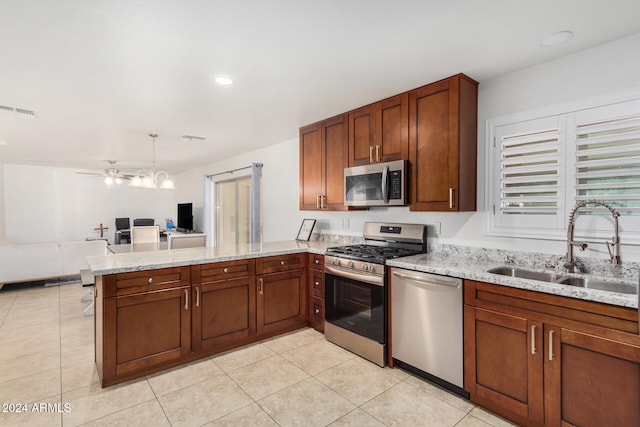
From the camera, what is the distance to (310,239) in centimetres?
425

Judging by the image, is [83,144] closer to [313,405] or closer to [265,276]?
[265,276]

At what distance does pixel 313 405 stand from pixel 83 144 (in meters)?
5.20

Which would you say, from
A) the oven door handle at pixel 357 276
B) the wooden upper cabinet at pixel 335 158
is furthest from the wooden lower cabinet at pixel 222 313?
the wooden upper cabinet at pixel 335 158

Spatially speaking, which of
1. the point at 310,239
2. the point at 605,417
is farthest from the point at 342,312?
the point at 605,417

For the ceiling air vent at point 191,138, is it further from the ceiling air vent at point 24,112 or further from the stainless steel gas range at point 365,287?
the stainless steel gas range at point 365,287

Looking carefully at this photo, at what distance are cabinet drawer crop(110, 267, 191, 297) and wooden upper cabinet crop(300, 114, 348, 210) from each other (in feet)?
5.54

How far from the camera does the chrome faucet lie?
6.41 feet

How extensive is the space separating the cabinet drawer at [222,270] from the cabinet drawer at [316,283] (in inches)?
26.9

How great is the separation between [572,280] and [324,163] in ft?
8.11

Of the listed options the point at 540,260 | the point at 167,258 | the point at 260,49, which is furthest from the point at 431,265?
the point at 167,258

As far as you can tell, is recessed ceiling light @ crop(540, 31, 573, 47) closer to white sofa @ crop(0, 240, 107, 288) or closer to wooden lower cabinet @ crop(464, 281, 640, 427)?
wooden lower cabinet @ crop(464, 281, 640, 427)

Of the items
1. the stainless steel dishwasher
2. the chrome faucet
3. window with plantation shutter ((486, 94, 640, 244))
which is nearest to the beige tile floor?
the stainless steel dishwasher

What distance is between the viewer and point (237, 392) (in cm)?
227

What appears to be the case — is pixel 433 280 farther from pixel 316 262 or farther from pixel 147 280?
pixel 147 280
